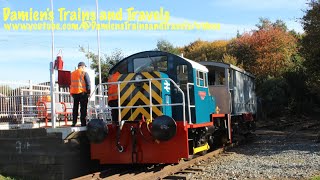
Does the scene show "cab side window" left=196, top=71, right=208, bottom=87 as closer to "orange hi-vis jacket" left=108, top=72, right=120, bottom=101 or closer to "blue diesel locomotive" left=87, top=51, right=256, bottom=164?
"blue diesel locomotive" left=87, top=51, right=256, bottom=164

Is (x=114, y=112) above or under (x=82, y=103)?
under

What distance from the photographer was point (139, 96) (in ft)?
33.5

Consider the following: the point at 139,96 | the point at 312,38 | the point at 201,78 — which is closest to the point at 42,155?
the point at 139,96

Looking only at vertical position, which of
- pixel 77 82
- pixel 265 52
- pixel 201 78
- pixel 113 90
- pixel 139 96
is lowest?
pixel 139 96

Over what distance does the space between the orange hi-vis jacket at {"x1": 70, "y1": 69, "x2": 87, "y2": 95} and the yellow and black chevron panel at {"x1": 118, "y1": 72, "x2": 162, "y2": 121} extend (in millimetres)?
1011

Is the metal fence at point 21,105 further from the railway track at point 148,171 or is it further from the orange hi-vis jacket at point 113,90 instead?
the railway track at point 148,171

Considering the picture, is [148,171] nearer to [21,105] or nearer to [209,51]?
[21,105]

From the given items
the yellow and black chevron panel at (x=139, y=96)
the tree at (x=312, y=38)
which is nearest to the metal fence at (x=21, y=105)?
the yellow and black chevron panel at (x=139, y=96)

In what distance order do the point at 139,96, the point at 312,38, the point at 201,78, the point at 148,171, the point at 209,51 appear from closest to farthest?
the point at 148,171
the point at 139,96
the point at 201,78
the point at 312,38
the point at 209,51

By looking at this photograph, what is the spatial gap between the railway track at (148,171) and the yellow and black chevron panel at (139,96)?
1.27 metres

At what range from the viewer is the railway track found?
9.08 meters

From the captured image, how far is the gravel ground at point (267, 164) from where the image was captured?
9430 millimetres

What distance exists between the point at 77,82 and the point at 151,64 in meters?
1.99

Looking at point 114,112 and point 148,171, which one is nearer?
point 148,171
